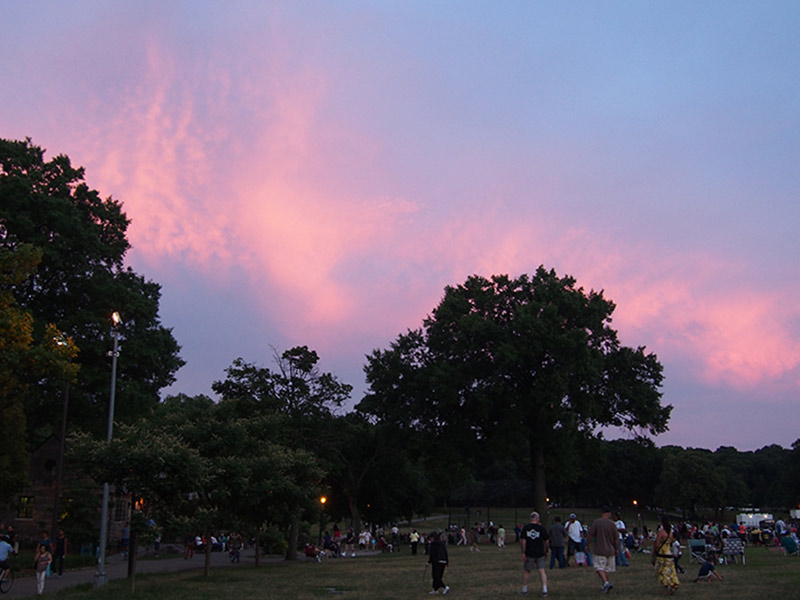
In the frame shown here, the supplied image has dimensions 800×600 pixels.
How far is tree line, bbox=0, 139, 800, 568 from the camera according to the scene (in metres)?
24.4

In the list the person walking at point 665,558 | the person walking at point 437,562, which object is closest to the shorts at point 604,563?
the person walking at point 665,558

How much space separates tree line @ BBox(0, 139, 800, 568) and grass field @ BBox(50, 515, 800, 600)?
2563mm

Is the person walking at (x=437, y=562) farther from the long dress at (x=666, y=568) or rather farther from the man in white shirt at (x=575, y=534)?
the man in white shirt at (x=575, y=534)

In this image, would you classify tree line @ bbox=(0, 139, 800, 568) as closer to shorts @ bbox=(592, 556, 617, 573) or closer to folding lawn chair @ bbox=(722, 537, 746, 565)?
shorts @ bbox=(592, 556, 617, 573)

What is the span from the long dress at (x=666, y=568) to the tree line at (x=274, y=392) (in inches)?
511

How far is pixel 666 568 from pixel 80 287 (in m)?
32.1

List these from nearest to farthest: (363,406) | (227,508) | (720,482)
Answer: (227,508), (363,406), (720,482)

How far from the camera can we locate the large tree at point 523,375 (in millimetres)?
44344

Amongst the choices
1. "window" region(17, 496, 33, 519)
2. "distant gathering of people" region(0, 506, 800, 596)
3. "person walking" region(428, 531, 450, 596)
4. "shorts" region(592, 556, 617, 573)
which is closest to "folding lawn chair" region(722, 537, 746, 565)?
"distant gathering of people" region(0, 506, 800, 596)

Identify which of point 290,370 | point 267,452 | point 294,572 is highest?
point 290,370

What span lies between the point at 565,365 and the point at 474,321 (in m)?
6.24

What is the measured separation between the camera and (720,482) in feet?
325

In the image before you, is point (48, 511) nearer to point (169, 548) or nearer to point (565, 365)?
point (169, 548)

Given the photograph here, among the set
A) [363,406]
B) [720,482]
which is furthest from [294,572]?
[720,482]
